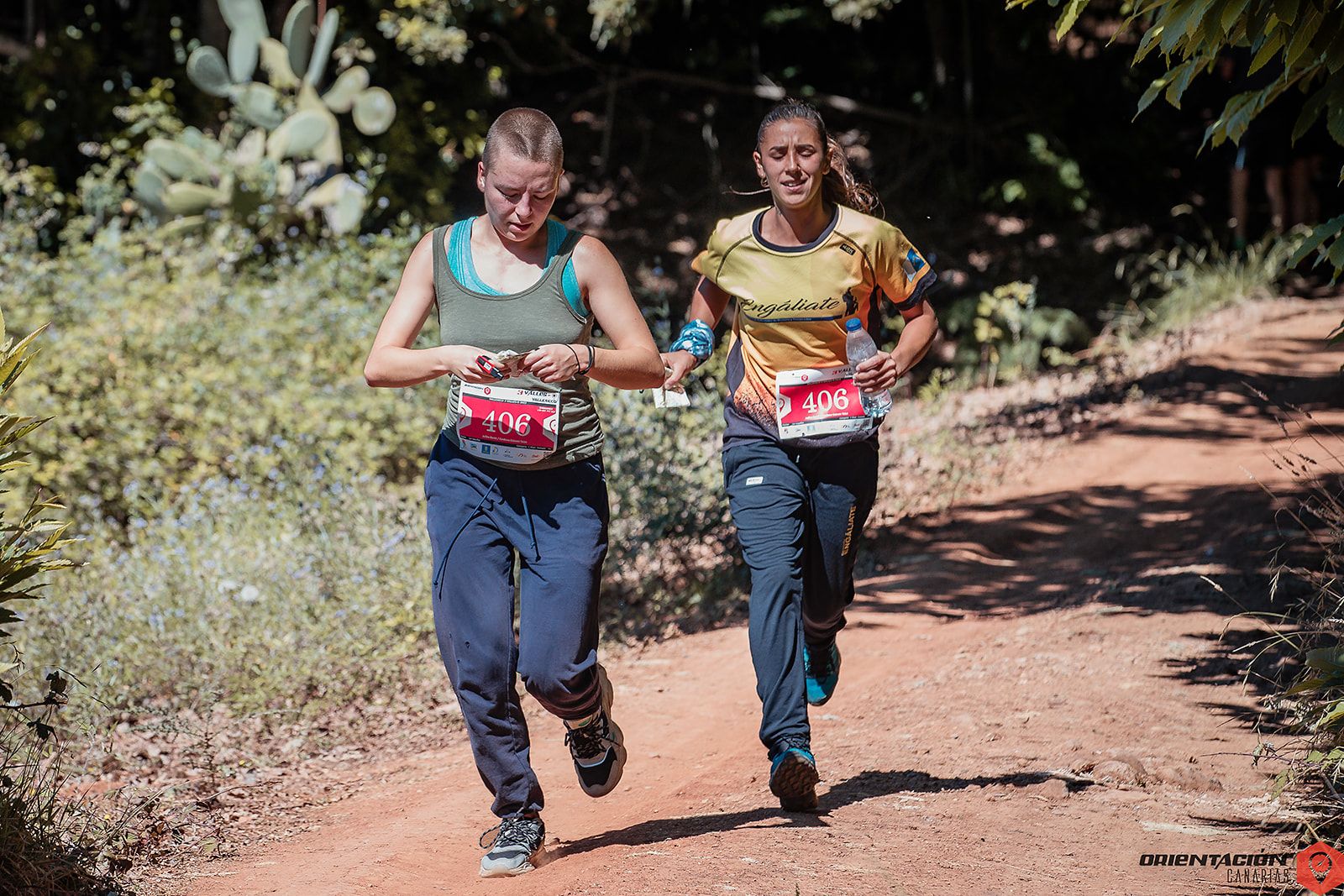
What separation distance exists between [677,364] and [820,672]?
4.32 feet

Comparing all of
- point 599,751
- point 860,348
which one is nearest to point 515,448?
point 599,751

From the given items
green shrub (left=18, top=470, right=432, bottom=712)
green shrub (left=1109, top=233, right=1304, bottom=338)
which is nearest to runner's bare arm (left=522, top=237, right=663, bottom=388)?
green shrub (left=18, top=470, right=432, bottom=712)

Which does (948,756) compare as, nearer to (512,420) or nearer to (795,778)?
(795,778)

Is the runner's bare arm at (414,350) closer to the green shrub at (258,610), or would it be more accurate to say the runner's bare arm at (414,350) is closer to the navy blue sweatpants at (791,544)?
the navy blue sweatpants at (791,544)

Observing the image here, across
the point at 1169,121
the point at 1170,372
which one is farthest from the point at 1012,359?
the point at 1169,121

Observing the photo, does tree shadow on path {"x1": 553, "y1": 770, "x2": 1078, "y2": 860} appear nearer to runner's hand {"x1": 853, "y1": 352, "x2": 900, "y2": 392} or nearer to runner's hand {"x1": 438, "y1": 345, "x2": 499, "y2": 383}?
runner's hand {"x1": 853, "y1": 352, "x2": 900, "y2": 392}

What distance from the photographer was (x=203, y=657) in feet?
19.9

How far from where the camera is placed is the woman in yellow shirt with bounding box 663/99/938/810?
4234 millimetres

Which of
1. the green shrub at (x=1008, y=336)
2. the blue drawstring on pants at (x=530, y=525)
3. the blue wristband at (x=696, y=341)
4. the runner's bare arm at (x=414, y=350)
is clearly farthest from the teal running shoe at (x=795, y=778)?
the green shrub at (x=1008, y=336)

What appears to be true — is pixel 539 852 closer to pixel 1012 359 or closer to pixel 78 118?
pixel 1012 359

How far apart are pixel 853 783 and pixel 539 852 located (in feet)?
3.92

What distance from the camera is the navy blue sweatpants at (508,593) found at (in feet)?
12.5

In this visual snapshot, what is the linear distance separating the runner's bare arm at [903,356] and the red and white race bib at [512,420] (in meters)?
1.00

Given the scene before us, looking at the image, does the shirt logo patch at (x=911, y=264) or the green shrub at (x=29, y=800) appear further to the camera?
the shirt logo patch at (x=911, y=264)
